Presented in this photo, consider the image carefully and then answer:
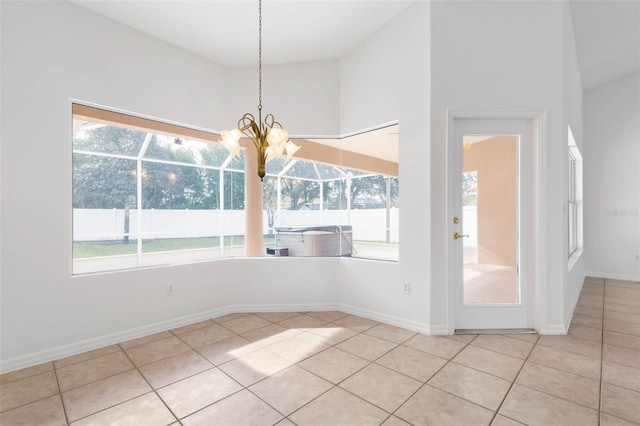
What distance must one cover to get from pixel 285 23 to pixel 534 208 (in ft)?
10.6

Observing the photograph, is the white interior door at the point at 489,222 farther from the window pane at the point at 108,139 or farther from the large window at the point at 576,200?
the window pane at the point at 108,139

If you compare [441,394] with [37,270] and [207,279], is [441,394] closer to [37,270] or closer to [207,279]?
[207,279]

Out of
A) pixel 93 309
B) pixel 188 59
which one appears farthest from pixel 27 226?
pixel 188 59

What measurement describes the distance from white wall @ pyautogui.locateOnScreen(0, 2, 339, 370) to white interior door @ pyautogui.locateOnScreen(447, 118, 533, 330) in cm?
290

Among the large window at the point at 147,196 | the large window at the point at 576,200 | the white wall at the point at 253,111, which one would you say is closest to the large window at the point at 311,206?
the white wall at the point at 253,111

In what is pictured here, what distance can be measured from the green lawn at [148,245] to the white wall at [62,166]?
231 millimetres

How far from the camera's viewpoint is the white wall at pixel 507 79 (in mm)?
2959

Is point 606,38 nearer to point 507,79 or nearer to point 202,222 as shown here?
point 507,79

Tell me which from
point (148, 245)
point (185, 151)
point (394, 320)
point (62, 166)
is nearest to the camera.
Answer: point (62, 166)

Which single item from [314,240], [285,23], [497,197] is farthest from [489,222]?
[285,23]

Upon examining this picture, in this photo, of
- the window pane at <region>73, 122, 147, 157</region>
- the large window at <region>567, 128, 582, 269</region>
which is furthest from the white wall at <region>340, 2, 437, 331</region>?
the large window at <region>567, 128, 582, 269</region>

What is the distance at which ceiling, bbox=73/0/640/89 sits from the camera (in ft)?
9.52

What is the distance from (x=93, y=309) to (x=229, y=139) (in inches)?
82.5

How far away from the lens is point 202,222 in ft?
12.9
